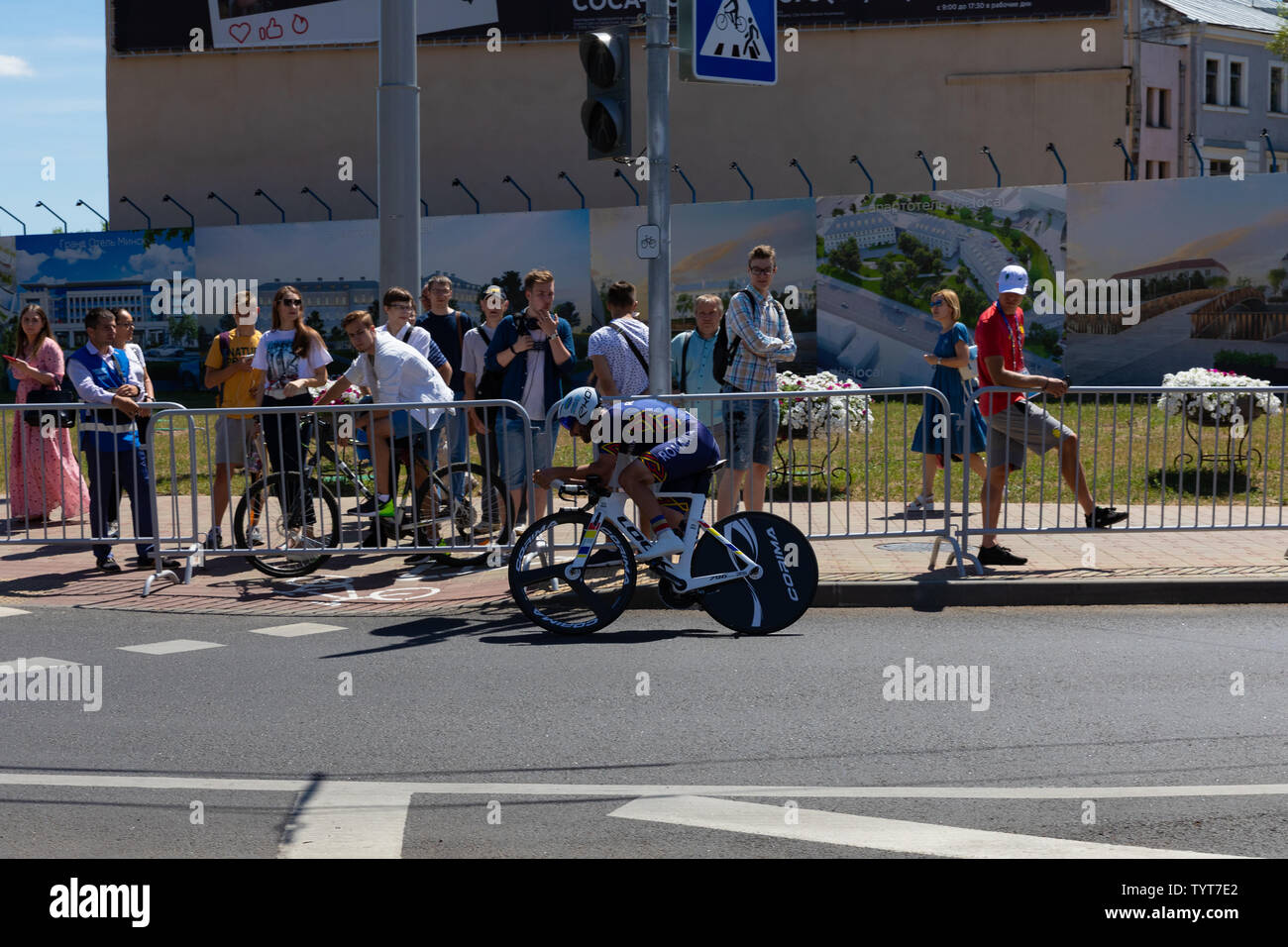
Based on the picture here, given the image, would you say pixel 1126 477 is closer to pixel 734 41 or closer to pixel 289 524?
pixel 734 41

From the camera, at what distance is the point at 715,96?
1665 inches

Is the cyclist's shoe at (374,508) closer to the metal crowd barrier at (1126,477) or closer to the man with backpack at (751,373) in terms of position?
the man with backpack at (751,373)

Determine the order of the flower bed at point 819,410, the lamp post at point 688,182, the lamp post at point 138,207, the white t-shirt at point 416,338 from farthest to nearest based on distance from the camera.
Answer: the lamp post at point 138,207 → the lamp post at point 688,182 → the flower bed at point 819,410 → the white t-shirt at point 416,338

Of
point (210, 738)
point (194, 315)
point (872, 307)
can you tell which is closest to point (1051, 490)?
point (210, 738)

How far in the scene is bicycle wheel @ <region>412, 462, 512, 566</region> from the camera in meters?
10.0

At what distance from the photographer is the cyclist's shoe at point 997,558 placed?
32.7 feet

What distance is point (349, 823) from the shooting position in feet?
15.8

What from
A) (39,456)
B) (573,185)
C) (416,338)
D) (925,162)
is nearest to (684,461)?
(416,338)

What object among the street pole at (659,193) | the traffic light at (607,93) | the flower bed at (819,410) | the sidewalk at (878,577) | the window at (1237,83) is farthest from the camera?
the window at (1237,83)

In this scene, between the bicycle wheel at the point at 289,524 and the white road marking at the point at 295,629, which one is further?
the bicycle wheel at the point at 289,524

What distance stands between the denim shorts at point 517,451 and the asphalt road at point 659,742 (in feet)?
5.19

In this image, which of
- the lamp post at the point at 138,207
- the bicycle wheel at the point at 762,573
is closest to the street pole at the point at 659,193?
the bicycle wheel at the point at 762,573

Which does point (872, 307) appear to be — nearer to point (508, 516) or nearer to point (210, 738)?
point (508, 516)

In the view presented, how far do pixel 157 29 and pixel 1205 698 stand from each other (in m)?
45.7
